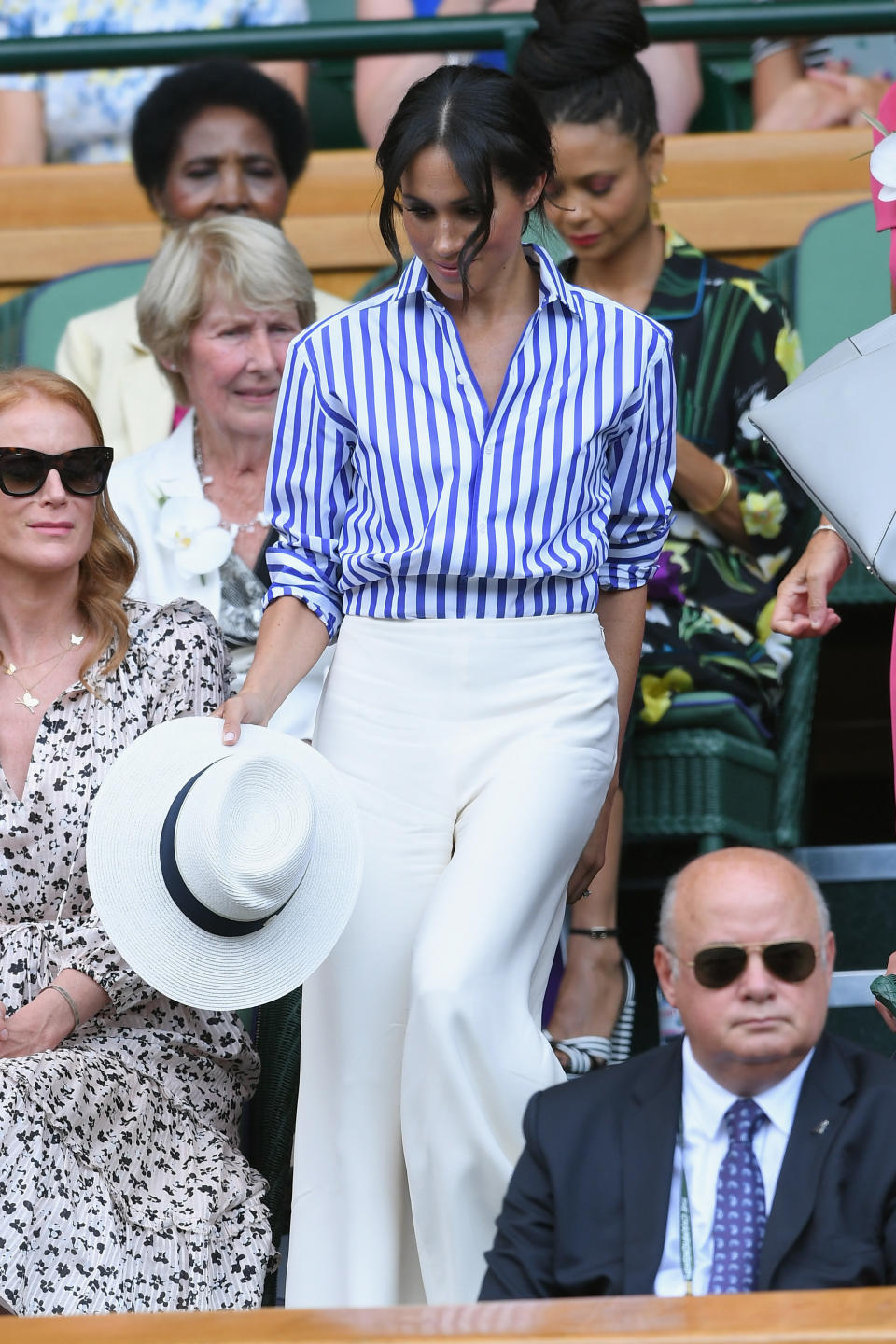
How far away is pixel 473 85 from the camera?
293 cm

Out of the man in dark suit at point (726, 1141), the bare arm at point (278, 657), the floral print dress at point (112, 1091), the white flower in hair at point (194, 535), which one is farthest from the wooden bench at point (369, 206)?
the man in dark suit at point (726, 1141)

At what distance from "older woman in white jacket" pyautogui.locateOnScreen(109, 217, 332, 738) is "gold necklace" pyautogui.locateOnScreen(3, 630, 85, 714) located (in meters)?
0.68

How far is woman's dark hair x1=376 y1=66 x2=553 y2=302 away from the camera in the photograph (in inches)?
113

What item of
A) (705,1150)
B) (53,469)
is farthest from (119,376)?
(705,1150)

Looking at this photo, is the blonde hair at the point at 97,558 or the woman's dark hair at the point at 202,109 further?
the woman's dark hair at the point at 202,109

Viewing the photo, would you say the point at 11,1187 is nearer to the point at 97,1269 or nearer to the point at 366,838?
the point at 97,1269

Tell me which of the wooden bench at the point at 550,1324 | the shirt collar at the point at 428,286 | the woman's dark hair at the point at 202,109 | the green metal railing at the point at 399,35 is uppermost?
the green metal railing at the point at 399,35

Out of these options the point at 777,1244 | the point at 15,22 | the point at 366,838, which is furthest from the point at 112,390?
the point at 777,1244

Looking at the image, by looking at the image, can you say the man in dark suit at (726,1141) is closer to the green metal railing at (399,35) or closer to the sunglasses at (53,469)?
the sunglasses at (53,469)

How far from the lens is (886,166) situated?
2.86 metres

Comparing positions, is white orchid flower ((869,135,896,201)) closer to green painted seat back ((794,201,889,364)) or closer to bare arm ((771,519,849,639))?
bare arm ((771,519,849,639))

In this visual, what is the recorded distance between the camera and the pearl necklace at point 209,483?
164 inches

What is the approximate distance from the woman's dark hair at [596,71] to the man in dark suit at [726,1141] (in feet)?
6.93

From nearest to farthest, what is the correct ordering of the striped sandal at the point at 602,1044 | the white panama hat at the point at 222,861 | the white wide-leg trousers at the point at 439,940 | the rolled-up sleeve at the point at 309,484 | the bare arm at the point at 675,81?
1. the white wide-leg trousers at the point at 439,940
2. the white panama hat at the point at 222,861
3. the rolled-up sleeve at the point at 309,484
4. the striped sandal at the point at 602,1044
5. the bare arm at the point at 675,81
